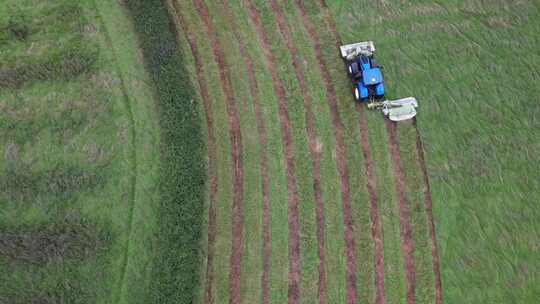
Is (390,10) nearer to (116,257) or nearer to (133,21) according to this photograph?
(133,21)

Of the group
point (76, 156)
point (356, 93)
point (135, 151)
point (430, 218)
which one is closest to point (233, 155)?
point (135, 151)

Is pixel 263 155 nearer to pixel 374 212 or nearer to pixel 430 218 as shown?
pixel 374 212

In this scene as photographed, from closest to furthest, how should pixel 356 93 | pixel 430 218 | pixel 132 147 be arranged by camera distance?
pixel 430 218 → pixel 132 147 → pixel 356 93

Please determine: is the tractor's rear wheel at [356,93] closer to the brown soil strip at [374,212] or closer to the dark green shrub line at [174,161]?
the brown soil strip at [374,212]

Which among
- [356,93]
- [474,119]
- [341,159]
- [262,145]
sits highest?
[356,93]

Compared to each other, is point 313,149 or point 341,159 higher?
point 313,149

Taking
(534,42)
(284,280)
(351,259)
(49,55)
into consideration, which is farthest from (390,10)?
(49,55)

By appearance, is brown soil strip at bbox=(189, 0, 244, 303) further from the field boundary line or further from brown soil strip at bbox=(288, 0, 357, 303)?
brown soil strip at bbox=(288, 0, 357, 303)

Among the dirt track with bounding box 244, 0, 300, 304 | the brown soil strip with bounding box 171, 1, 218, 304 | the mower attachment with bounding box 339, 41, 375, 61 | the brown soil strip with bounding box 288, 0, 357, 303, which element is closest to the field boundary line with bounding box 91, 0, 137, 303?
the brown soil strip with bounding box 171, 1, 218, 304
